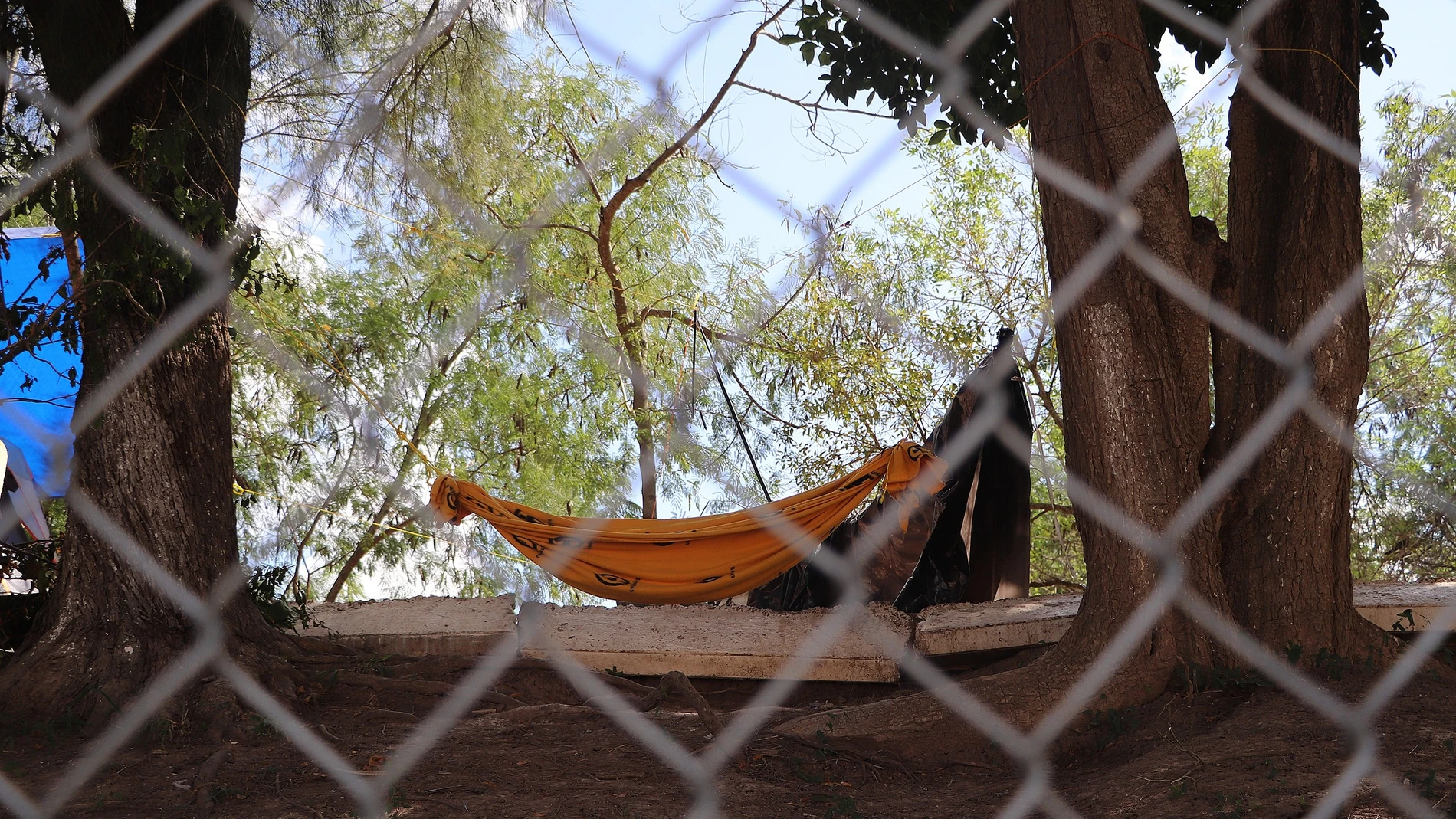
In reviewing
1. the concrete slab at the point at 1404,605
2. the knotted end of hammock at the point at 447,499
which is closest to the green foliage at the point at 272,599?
the knotted end of hammock at the point at 447,499

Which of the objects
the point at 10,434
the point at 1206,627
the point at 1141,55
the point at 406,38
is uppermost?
the point at 406,38

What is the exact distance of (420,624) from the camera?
314 cm

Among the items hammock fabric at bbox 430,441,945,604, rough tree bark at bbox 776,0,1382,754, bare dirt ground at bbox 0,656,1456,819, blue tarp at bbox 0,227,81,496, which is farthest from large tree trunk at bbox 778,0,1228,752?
blue tarp at bbox 0,227,81,496

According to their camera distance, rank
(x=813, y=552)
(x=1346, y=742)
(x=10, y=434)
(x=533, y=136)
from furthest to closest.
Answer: (x=533, y=136)
(x=10, y=434)
(x=813, y=552)
(x=1346, y=742)

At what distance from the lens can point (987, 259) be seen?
20.3 ft

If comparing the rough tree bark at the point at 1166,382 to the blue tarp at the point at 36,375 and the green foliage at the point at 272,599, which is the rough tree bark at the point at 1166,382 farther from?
the blue tarp at the point at 36,375

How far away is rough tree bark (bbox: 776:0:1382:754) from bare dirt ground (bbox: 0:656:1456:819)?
0.13 m

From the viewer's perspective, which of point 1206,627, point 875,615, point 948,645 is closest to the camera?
point 1206,627

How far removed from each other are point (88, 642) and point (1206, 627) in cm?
219

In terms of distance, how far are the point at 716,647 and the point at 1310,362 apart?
160cm

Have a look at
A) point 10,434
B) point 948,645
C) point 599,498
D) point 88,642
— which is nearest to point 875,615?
point 948,645

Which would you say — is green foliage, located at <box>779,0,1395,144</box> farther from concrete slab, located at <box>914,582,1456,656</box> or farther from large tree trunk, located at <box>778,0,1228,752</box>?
concrete slab, located at <box>914,582,1456,656</box>

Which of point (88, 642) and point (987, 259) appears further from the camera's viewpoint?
point (987, 259)

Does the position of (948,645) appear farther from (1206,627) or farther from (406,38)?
(406,38)
